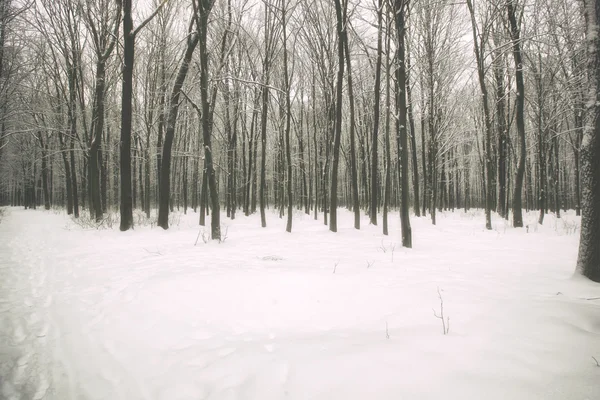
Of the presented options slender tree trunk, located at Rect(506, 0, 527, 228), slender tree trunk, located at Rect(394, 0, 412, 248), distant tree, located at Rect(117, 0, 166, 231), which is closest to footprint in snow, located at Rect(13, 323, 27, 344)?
slender tree trunk, located at Rect(394, 0, 412, 248)

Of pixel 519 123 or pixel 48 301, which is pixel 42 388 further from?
pixel 519 123

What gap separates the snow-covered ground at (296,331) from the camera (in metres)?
1.51

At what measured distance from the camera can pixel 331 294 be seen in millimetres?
2957

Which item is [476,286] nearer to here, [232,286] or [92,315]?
[232,286]

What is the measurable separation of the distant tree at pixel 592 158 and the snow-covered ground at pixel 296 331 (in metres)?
0.42

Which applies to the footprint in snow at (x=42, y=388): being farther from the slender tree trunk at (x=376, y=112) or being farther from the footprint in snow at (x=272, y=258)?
the slender tree trunk at (x=376, y=112)

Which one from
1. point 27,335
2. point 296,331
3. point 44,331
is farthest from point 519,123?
point 27,335

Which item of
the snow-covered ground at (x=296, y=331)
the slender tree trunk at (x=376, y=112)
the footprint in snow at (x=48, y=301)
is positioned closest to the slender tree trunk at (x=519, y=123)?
the slender tree trunk at (x=376, y=112)

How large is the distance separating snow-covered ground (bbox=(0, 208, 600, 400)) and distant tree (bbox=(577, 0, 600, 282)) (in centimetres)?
42

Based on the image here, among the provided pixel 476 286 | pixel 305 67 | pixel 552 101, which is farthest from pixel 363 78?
pixel 476 286

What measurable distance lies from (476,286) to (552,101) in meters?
17.3

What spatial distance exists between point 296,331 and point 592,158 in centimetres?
446

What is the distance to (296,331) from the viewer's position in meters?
2.17

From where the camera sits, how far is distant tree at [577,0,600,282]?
10.8 feet
